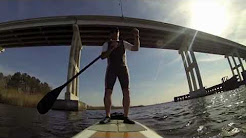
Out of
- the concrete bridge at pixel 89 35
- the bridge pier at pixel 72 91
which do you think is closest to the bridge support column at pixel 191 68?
the concrete bridge at pixel 89 35

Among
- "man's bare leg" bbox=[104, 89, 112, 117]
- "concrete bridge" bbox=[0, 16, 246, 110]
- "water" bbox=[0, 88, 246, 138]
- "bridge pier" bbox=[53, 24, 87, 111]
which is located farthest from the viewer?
"concrete bridge" bbox=[0, 16, 246, 110]

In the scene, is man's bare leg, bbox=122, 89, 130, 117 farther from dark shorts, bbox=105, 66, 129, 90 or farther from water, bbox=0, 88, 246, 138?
water, bbox=0, 88, 246, 138

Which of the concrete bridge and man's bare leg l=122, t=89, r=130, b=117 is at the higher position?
the concrete bridge

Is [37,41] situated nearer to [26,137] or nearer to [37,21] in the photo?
[37,21]

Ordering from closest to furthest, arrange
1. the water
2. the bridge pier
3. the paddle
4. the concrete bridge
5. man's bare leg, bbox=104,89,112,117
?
the water
man's bare leg, bbox=104,89,112,117
the paddle
the bridge pier
the concrete bridge

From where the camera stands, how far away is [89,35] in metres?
31.9

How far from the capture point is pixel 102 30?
99.1ft

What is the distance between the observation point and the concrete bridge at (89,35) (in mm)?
27453

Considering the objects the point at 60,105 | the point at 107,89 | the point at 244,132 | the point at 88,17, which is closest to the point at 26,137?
the point at 107,89

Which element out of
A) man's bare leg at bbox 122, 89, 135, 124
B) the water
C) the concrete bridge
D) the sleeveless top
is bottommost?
the water

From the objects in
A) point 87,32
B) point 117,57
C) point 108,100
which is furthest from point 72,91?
point 117,57

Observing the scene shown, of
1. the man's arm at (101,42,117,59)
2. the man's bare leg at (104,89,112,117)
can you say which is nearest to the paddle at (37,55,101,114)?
the man's arm at (101,42,117,59)

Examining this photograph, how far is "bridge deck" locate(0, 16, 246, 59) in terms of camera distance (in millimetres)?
27805

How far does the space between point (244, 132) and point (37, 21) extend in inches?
1180
